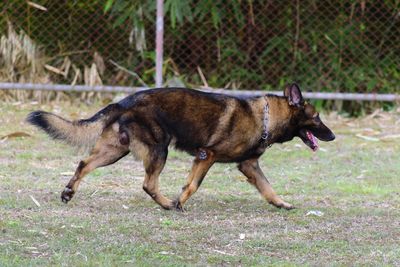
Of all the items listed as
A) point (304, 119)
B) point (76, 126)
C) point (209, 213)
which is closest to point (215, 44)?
point (304, 119)

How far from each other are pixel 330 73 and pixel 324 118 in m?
0.74

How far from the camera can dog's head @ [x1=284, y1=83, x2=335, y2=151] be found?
704 cm

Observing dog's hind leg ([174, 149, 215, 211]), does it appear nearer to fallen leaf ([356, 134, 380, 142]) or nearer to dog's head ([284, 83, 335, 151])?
dog's head ([284, 83, 335, 151])

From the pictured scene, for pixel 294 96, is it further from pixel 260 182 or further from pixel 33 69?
pixel 33 69

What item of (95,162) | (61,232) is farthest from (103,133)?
(61,232)

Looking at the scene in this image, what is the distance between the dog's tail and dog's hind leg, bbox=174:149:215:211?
2.21 ft

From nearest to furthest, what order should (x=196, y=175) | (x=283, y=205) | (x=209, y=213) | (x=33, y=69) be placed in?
(x=209, y=213) → (x=196, y=175) → (x=283, y=205) → (x=33, y=69)

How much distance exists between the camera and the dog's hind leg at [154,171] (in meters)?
6.65

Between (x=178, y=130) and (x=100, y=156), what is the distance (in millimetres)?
592

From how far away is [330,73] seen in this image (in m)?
11.8

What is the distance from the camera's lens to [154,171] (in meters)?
6.68

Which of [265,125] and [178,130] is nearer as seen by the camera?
[178,130]

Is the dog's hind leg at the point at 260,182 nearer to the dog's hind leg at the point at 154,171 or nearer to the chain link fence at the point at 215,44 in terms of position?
the dog's hind leg at the point at 154,171

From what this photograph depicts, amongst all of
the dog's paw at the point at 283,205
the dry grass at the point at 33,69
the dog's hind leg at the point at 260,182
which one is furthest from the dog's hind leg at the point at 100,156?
the dry grass at the point at 33,69
